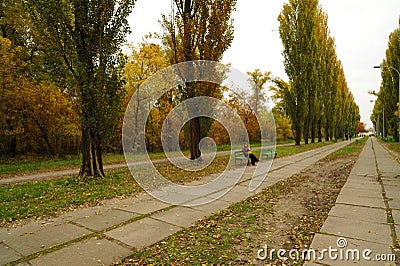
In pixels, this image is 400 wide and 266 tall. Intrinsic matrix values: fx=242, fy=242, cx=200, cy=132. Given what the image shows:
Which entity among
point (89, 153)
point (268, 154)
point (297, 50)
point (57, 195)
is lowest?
point (57, 195)

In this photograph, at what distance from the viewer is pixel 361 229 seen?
3.91 metres

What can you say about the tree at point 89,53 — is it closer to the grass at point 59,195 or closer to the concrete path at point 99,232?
Result: the grass at point 59,195

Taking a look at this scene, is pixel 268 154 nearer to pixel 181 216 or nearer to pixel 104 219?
pixel 181 216

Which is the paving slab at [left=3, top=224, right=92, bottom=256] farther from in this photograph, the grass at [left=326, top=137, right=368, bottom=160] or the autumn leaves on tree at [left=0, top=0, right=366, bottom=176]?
the grass at [left=326, top=137, right=368, bottom=160]

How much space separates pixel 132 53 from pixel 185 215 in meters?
19.1

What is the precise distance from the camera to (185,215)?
4891mm

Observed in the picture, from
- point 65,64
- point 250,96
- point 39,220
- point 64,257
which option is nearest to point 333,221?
point 64,257

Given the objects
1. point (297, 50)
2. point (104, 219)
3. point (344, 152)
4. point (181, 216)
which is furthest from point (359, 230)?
point (297, 50)

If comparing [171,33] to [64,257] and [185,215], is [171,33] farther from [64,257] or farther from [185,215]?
[64,257]

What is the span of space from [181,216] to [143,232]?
96 centimetres

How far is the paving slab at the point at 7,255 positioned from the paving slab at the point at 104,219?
1.12 metres

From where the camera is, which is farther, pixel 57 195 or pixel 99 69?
pixel 99 69

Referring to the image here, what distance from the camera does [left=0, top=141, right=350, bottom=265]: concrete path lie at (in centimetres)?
326
